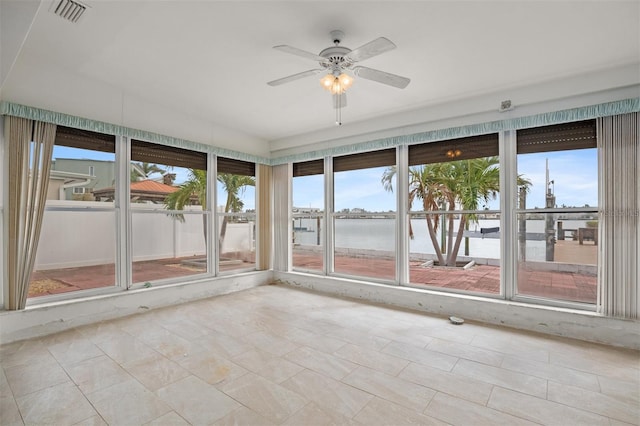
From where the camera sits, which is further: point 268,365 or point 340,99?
point 340,99

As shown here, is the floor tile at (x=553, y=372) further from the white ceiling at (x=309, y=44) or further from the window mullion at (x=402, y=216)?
the white ceiling at (x=309, y=44)

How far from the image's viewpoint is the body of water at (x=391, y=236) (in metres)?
3.87

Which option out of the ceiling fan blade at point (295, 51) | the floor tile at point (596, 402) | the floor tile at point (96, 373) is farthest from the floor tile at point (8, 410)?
the floor tile at point (596, 402)

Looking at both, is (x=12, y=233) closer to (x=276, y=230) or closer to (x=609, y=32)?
(x=276, y=230)

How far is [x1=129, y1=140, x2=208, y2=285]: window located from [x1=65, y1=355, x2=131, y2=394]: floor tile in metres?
1.69

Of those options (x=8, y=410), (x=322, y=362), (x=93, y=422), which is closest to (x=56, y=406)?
(x=8, y=410)

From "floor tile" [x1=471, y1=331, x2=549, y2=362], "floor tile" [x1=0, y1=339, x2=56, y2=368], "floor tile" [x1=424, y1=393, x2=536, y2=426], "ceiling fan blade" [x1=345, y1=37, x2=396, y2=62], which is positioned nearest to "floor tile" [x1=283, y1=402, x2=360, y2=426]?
"floor tile" [x1=424, y1=393, x2=536, y2=426]

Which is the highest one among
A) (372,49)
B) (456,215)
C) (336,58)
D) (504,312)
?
(336,58)

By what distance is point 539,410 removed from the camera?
2.15m

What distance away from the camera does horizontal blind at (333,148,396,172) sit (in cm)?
504

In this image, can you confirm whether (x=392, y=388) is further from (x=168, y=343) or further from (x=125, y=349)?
(x=125, y=349)

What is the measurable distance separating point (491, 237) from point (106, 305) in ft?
16.5

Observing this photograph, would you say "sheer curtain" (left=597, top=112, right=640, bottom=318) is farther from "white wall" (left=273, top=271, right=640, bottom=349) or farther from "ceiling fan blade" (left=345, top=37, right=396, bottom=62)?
"ceiling fan blade" (left=345, top=37, right=396, bottom=62)

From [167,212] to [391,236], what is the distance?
11.6 ft
